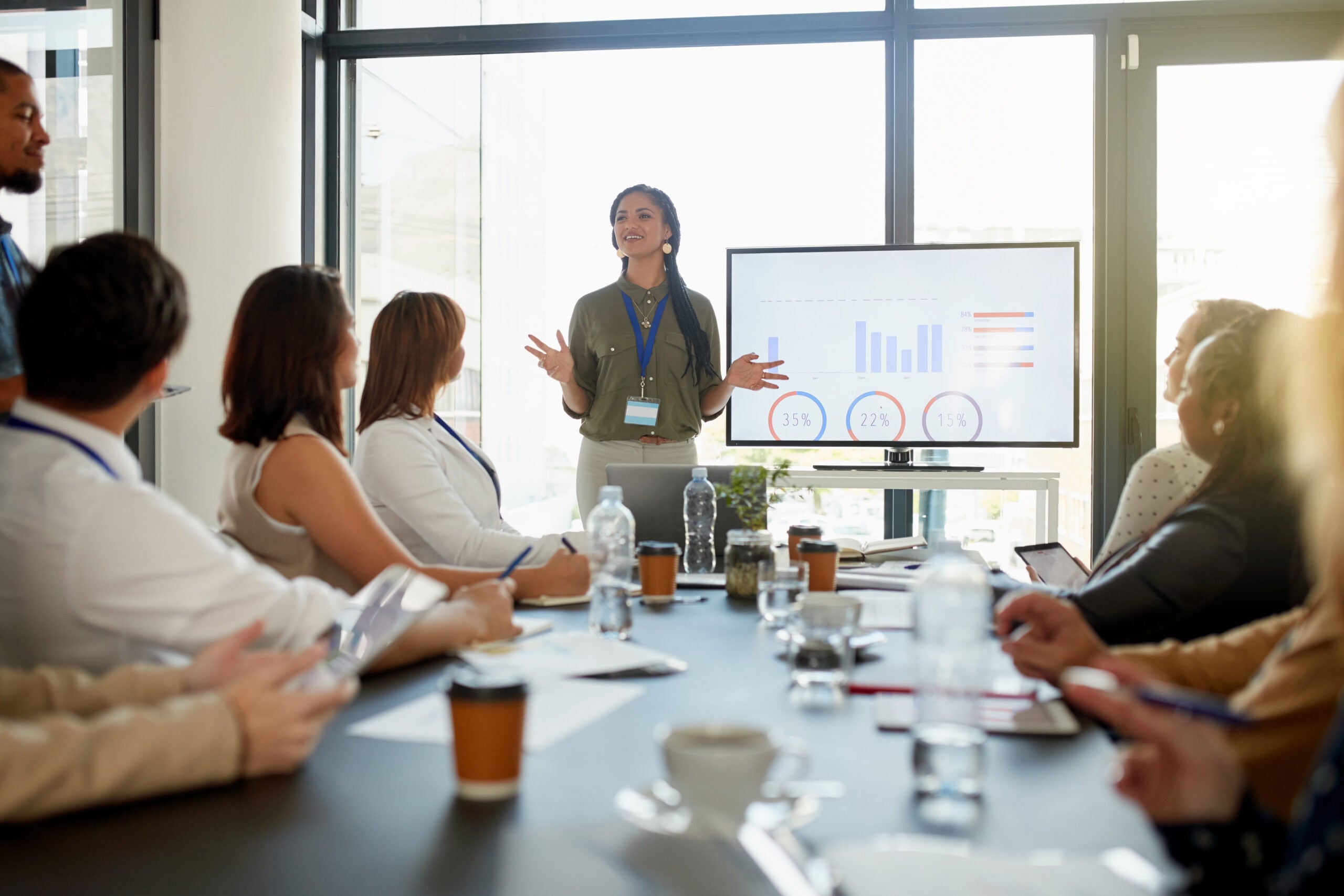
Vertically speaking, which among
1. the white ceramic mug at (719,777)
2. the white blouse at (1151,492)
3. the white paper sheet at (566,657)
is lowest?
the white paper sheet at (566,657)

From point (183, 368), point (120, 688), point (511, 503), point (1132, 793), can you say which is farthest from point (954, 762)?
point (511, 503)

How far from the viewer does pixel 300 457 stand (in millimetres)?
1801

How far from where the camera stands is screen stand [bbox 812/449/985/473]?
435 cm

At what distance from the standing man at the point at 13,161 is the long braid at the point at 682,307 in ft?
6.54

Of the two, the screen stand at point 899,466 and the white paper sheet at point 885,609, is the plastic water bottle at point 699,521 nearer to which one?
the white paper sheet at point 885,609

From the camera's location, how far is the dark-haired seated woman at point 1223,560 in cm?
166

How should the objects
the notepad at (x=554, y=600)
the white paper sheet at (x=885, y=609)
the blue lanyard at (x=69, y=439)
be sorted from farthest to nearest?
the notepad at (x=554, y=600) → the white paper sheet at (x=885, y=609) → the blue lanyard at (x=69, y=439)

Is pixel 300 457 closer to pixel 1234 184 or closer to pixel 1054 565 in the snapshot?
pixel 1054 565

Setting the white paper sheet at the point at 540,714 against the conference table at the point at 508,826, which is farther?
the white paper sheet at the point at 540,714

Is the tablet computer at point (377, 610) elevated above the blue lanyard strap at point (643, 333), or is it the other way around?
the blue lanyard strap at point (643, 333)

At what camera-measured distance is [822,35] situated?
4.61 meters

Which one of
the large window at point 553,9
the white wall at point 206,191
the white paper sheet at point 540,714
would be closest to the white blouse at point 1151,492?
the white paper sheet at point 540,714

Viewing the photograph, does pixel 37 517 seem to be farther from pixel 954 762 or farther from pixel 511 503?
pixel 511 503

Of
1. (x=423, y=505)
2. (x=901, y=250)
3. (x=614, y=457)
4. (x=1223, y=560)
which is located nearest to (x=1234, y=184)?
(x=901, y=250)
